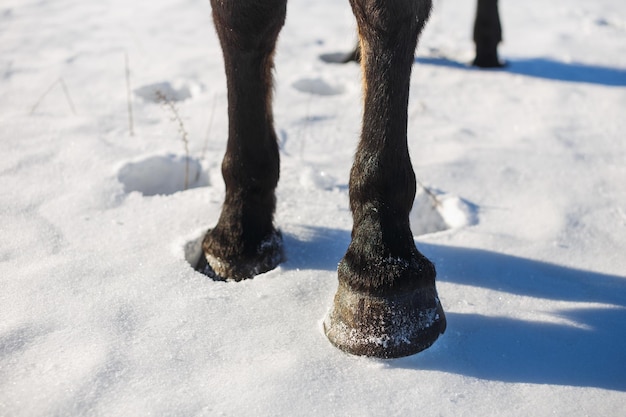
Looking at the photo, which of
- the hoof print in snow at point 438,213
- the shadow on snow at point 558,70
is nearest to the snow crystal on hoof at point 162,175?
the hoof print in snow at point 438,213

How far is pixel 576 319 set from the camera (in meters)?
2.36

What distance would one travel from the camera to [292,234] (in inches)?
110

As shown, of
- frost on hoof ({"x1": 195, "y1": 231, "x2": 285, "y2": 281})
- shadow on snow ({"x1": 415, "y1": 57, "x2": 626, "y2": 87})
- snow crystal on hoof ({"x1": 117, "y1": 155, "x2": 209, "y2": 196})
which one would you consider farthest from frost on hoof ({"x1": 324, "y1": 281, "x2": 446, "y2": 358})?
shadow on snow ({"x1": 415, "y1": 57, "x2": 626, "y2": 87})

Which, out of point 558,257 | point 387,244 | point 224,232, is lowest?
point 558,257

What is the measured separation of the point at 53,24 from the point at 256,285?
11.5ft

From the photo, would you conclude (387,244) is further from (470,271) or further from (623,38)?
(623,38)

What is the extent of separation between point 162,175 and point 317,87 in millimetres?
1411

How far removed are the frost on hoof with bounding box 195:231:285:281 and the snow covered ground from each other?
63mm

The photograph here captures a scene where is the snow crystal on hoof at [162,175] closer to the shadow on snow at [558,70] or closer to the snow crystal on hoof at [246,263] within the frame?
the snow crystal on hoof at [246,263]

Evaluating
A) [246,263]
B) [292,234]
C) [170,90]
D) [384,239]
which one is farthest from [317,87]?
[384,239]

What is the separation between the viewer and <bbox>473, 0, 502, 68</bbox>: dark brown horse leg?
15.3ft

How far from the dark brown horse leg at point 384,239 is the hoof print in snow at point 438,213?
32.8 inches

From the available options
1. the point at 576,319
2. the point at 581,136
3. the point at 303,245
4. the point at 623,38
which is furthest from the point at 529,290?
the point at 623,38

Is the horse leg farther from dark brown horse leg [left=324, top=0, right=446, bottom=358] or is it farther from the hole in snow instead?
the hole in snow
